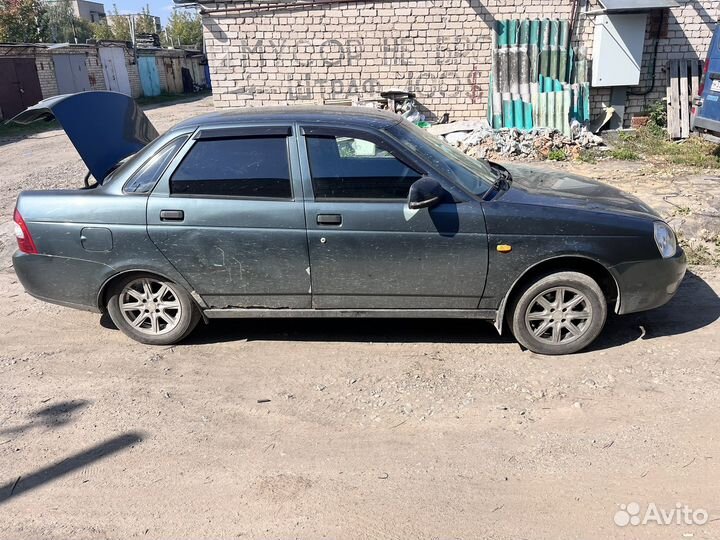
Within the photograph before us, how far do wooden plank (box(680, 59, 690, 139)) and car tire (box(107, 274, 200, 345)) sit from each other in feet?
35.6

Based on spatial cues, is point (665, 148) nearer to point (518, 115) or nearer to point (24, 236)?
point (518, 115)

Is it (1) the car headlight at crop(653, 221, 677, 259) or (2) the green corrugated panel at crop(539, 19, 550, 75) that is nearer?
(1) the car headlight at crop(653, 221, 677, 259)

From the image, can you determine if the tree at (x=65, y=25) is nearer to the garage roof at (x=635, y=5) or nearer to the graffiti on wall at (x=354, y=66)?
the graffiti on wall at (x=354, y=66)

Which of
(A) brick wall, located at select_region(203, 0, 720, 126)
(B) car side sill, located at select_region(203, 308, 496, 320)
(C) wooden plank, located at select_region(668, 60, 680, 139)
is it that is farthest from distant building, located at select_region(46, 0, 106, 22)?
(B) car side sill, located at select_region(203, 308, 496, 320)

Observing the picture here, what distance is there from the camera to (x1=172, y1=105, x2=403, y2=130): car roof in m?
3.97

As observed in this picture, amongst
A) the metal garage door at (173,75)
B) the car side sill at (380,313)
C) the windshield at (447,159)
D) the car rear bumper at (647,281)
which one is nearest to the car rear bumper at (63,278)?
the car side sill at (380,313)

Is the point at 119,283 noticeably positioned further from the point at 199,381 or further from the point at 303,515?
the point at 303,515

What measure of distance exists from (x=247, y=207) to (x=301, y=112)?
2.76 ft

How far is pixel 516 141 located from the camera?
415 inches

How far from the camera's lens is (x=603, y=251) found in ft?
12.3

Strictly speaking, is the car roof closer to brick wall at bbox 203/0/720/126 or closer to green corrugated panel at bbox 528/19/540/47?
brick wall at bbox 203/0/720/126

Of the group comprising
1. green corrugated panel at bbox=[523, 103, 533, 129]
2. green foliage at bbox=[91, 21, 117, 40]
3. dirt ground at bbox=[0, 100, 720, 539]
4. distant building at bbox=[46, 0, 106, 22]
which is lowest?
dirt ground at bbox=[0, 100, 720, 539]

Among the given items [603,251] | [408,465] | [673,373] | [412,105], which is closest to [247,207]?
[408,465]

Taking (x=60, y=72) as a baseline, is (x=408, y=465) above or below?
below
